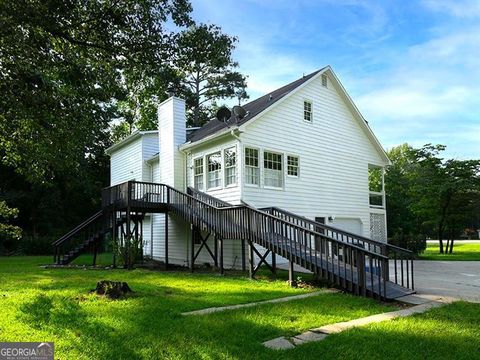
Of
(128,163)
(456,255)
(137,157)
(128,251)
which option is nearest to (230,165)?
(128,251)

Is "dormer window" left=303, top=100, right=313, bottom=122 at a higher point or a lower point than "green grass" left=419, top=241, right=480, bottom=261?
higher

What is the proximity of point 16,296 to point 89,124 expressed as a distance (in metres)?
3.99

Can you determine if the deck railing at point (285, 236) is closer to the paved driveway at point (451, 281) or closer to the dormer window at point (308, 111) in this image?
the paved driveway at point (451, 281)

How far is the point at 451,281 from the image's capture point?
1070 cm

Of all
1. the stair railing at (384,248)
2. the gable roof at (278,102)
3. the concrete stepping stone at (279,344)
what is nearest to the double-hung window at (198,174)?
the gable roof at (278,102)

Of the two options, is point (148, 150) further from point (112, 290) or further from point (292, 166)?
point (112, 290)

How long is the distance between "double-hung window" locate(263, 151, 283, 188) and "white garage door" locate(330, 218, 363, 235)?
12.0 feet

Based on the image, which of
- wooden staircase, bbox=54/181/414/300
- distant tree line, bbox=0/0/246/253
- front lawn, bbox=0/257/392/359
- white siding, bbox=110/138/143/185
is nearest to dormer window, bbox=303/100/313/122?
wooden staircase, bbox=54/181/414/300

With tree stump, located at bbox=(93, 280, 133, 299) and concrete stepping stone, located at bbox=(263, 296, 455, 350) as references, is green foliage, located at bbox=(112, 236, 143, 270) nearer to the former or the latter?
tree stump, located at bbox=(93, 280, 133, 299)

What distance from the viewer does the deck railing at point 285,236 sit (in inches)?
324

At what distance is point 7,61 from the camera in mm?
6086

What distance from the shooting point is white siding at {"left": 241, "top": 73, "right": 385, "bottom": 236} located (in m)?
14.9

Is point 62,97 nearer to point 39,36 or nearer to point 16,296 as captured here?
point 39,36

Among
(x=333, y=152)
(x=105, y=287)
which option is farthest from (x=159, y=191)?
(x=105, y=287)
